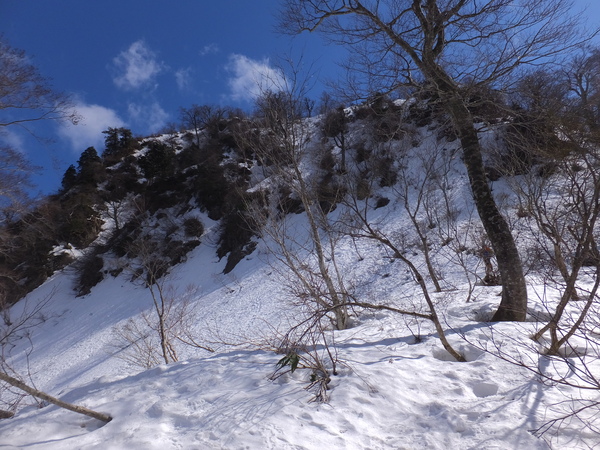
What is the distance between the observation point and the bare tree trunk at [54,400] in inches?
113

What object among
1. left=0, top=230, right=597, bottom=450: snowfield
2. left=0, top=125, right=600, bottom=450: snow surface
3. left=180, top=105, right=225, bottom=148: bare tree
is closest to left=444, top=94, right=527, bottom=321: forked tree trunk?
left=0, top=125, right=600, bottom=450: snow surface

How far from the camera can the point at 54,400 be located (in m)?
2.95

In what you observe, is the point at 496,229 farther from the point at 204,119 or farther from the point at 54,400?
the point at 204,119

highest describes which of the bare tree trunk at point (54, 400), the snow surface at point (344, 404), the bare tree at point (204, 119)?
the bare tree at point (204, 119)

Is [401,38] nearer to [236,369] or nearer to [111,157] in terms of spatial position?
[236,369]

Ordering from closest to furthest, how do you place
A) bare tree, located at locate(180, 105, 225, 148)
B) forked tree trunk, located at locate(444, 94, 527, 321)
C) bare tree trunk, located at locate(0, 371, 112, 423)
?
bare tree trunk, located at locate(0, 371, 112, 423)
forked tree trunk, located at locate(444, 94, 527, 321)
bare tree, located at locate(180, 105, 225, 148)

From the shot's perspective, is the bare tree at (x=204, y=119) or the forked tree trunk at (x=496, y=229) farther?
the bare tree at (x=204, y=119)

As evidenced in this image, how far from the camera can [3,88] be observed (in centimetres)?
576

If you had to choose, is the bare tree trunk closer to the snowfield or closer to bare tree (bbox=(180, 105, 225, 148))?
the snowfield

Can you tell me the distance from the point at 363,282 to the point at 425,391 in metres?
10.2

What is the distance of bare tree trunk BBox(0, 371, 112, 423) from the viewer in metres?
2.87

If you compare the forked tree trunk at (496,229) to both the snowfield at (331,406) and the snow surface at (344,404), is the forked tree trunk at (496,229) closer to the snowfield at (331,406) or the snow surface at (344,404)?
the snow surface at (344,404)

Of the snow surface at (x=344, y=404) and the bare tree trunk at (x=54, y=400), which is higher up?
the bare tree trunk at (x=54, y=400)

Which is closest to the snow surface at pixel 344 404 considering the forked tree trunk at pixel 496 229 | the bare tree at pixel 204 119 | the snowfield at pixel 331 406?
the snowfield at pixel 331 406
